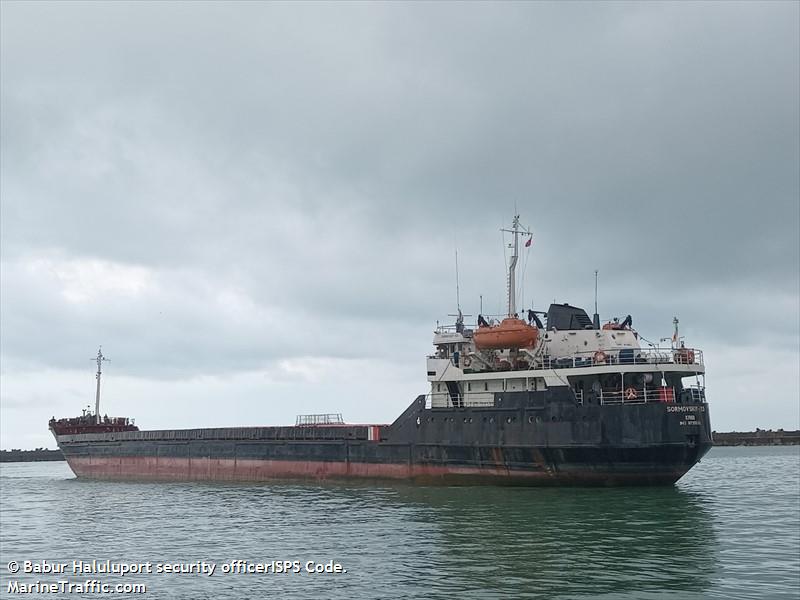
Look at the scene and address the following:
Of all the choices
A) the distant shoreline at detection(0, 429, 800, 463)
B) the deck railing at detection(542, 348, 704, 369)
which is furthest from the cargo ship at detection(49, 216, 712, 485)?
the distant shoreline at detection(0, 429, 800, 463)

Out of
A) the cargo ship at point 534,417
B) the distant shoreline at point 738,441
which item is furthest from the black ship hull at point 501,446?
the distant shoreline at point 738,441

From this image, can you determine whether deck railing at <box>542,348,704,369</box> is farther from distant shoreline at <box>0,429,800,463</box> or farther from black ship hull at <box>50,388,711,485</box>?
distant shoreline at <box>0,429,800,463</box>

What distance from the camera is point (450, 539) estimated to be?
79.5 feet

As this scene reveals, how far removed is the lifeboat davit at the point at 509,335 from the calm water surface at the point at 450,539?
7.49 metres

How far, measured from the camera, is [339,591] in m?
18.2

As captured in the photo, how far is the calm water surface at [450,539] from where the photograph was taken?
18.2m

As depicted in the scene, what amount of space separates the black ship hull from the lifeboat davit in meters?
3.01

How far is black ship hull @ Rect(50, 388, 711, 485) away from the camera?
3538 cm

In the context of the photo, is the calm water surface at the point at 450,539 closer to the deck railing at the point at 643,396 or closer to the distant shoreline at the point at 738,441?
the deck railing at the point at 643,396

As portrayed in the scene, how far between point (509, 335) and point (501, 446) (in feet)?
18.8

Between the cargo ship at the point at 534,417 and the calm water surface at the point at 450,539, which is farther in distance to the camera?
the cargo ship at the point at 534,417

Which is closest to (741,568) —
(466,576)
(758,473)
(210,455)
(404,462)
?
(466,576)

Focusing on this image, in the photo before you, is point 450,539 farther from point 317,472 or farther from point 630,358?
point 317,472

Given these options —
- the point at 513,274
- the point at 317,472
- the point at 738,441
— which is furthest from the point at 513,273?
the point at 738,441
